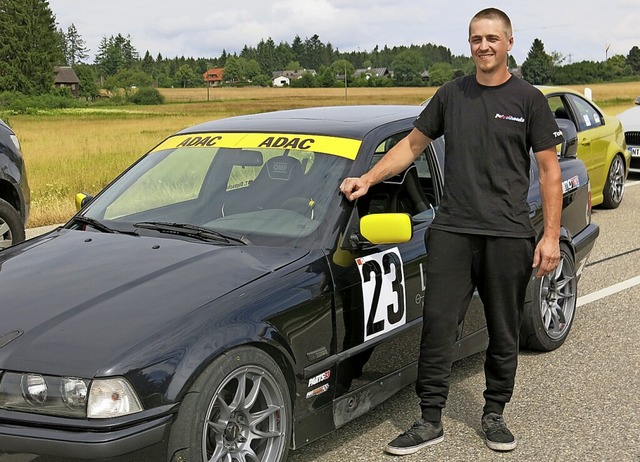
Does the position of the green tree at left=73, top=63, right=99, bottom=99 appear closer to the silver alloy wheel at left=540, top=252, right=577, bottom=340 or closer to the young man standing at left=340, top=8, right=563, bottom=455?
the silver alloy wheel at left=540, top=252, right=577, bottom=340

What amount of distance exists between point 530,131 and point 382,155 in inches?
34.0

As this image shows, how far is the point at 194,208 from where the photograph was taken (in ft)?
14.3

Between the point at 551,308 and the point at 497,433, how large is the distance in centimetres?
151

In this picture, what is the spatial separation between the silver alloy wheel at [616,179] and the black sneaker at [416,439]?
25.8 feet

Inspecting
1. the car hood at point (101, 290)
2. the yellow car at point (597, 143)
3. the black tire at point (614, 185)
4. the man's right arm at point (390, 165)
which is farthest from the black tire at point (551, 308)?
the black tire at point (614, 185)

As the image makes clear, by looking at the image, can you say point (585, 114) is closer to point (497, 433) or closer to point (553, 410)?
point (553, 410)

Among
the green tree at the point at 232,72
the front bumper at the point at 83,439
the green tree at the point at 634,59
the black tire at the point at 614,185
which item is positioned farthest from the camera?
the green tree at the point at 232,72

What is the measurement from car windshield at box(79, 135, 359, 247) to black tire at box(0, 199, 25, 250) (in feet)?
9.59

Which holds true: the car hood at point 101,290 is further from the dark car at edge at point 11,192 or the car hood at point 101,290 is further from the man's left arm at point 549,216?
the dark car at edge at point 11,192

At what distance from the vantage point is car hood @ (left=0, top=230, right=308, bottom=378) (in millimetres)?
2984

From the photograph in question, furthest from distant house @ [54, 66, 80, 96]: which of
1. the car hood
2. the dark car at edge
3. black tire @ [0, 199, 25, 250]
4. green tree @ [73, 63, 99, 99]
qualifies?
the car hood

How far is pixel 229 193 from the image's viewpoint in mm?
4332

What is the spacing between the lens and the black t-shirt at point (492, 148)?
3.82m

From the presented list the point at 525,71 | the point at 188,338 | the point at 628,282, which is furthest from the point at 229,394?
the point at 525,71
